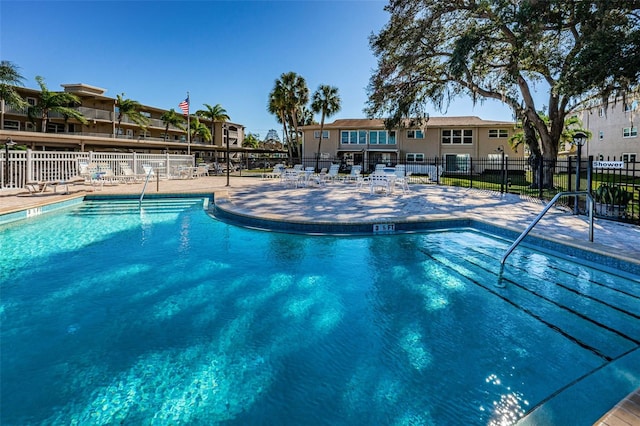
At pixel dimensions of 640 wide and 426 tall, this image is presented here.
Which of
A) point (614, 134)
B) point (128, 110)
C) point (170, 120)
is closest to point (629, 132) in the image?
point (614, 134)

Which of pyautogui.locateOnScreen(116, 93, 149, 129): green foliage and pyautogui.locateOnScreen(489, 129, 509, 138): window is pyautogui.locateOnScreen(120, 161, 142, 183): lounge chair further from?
pyautogui.locateOnScreen(489, 129, 509, 138): window

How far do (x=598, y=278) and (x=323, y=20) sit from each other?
15929 millimetres

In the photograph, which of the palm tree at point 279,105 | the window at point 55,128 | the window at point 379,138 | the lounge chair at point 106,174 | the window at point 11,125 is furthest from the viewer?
the window at point 55,128

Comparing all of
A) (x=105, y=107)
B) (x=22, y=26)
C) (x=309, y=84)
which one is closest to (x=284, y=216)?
(x=22, y=26)

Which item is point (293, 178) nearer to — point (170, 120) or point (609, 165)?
point (609, 165)

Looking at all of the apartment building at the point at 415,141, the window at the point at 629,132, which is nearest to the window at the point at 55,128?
the apartment building at the point at 415,141

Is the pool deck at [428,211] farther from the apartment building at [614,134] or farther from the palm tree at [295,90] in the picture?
the palm tree at [295,90]

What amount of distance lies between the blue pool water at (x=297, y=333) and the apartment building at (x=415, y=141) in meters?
25.0

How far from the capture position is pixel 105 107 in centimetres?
4094

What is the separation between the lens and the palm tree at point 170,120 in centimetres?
4591

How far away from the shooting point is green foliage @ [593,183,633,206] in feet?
26.2

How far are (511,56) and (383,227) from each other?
12.5 m

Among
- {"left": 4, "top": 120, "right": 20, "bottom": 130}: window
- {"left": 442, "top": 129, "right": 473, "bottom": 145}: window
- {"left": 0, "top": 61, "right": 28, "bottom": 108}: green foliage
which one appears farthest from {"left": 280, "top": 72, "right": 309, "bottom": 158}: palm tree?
{"left": 4, "top": 120, "right": 20, "bottom": 130}: window

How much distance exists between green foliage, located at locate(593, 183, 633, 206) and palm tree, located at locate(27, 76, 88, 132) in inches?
1625
